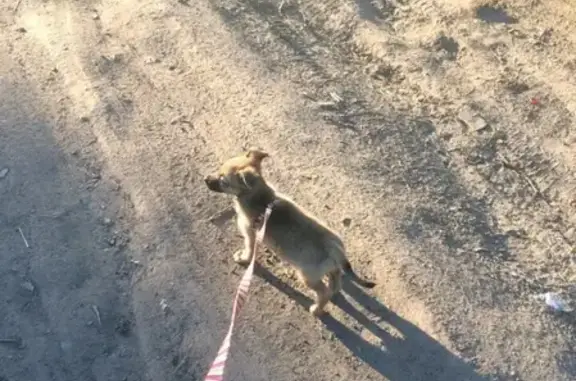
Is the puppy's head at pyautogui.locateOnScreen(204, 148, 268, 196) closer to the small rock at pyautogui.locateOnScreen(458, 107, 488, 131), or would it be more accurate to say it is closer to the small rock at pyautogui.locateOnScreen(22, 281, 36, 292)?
the small rock at pyautogui.locateOnScreen(22, 281, 36, 292)

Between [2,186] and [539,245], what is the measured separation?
4.97m

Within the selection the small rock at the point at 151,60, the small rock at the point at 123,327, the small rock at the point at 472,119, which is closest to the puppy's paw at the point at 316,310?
the small rock at the point at 123,327

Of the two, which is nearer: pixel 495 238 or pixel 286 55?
pixel 495 238

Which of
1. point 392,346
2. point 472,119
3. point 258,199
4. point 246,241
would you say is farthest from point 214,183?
point 472,119

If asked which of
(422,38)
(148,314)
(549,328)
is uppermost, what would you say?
(422,38)

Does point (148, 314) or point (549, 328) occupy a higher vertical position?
point (549, 328)

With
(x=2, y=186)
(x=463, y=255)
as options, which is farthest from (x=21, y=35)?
(x=463, y=255)

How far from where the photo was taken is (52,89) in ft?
27.8

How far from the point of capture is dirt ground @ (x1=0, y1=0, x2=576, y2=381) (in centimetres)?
644

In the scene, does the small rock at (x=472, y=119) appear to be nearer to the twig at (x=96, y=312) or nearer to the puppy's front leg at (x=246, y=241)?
the puppy's front leg at (x=246, y=241)

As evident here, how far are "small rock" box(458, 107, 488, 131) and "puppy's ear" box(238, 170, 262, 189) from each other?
281cm

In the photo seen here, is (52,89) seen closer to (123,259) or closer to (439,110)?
(123,259)

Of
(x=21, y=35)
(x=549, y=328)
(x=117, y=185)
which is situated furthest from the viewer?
(x=21, y=35)

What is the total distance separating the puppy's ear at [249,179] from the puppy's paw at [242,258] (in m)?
0.77
